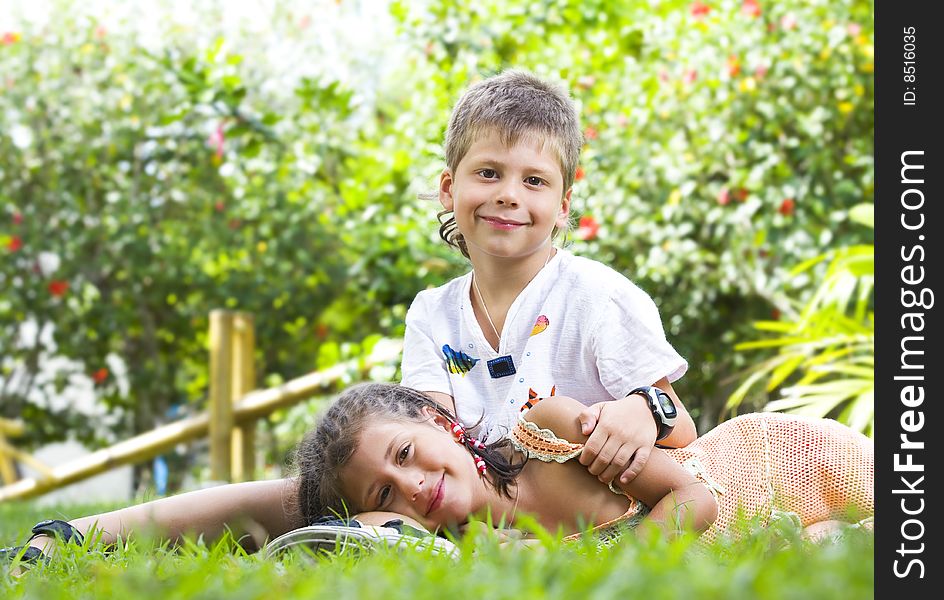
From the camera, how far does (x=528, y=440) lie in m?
2.28

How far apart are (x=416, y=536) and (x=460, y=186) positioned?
1105mm

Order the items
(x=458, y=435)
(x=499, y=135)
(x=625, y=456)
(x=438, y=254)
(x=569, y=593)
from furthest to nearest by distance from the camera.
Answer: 1. (x=438, y=254)
2. (x=499, y=135)
3. (x=458, y=435)
4. (x=625, y=456)
5. (x=569, y=593)

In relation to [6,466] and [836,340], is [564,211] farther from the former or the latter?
[6,466]

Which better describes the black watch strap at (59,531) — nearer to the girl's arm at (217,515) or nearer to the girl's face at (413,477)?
the girl's arm at (217,515)

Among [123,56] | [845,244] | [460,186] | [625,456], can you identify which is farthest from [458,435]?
[123,56]

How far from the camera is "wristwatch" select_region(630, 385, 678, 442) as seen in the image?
7.50 ft

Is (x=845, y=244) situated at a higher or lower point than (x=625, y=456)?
higher

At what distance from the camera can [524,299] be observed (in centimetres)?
272

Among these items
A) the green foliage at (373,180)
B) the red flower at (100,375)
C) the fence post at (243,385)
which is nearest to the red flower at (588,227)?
the green foliage at (373,180)

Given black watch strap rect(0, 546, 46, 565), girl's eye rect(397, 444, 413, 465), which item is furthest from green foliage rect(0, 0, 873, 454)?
black watch strap rect(0, 546, 46, 565)

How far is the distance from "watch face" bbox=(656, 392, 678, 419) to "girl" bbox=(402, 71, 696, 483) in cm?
3

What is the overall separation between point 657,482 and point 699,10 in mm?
3745
